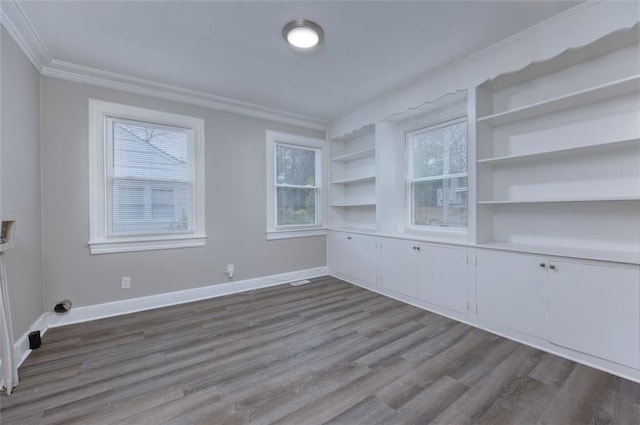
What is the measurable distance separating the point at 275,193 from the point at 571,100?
131 inches

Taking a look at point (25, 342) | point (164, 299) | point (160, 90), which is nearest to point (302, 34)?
point (160, 90)

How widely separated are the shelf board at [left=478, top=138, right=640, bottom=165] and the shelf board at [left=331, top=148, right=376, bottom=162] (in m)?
1.66

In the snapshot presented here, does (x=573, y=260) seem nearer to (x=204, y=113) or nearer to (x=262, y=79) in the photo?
(x=262, y=79)

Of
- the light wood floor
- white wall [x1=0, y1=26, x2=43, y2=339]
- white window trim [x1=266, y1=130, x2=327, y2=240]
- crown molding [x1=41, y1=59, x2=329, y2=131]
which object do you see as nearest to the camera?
the light wood floor

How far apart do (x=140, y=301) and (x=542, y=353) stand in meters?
3.88

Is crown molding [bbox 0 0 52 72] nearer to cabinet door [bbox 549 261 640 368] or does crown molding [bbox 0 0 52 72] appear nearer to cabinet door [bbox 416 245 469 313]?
cabinet door [bbox 416 245 469 313]

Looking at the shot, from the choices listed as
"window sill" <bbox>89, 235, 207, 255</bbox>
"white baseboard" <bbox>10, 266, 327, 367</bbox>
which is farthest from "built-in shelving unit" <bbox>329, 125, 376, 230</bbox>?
"window sill" <bbox>89, 235, 207, 255</bbox>

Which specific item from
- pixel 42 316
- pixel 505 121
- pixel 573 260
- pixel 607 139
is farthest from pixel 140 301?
pixel 607 139

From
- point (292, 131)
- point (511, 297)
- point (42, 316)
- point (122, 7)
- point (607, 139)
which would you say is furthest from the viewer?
point (292, 131)

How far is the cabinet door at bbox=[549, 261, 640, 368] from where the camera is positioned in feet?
6.02

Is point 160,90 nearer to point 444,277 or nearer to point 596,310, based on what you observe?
point 444,277

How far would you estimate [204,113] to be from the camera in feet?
11.5

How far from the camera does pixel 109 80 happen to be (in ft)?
9.46

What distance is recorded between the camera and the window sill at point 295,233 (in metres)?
4.06
